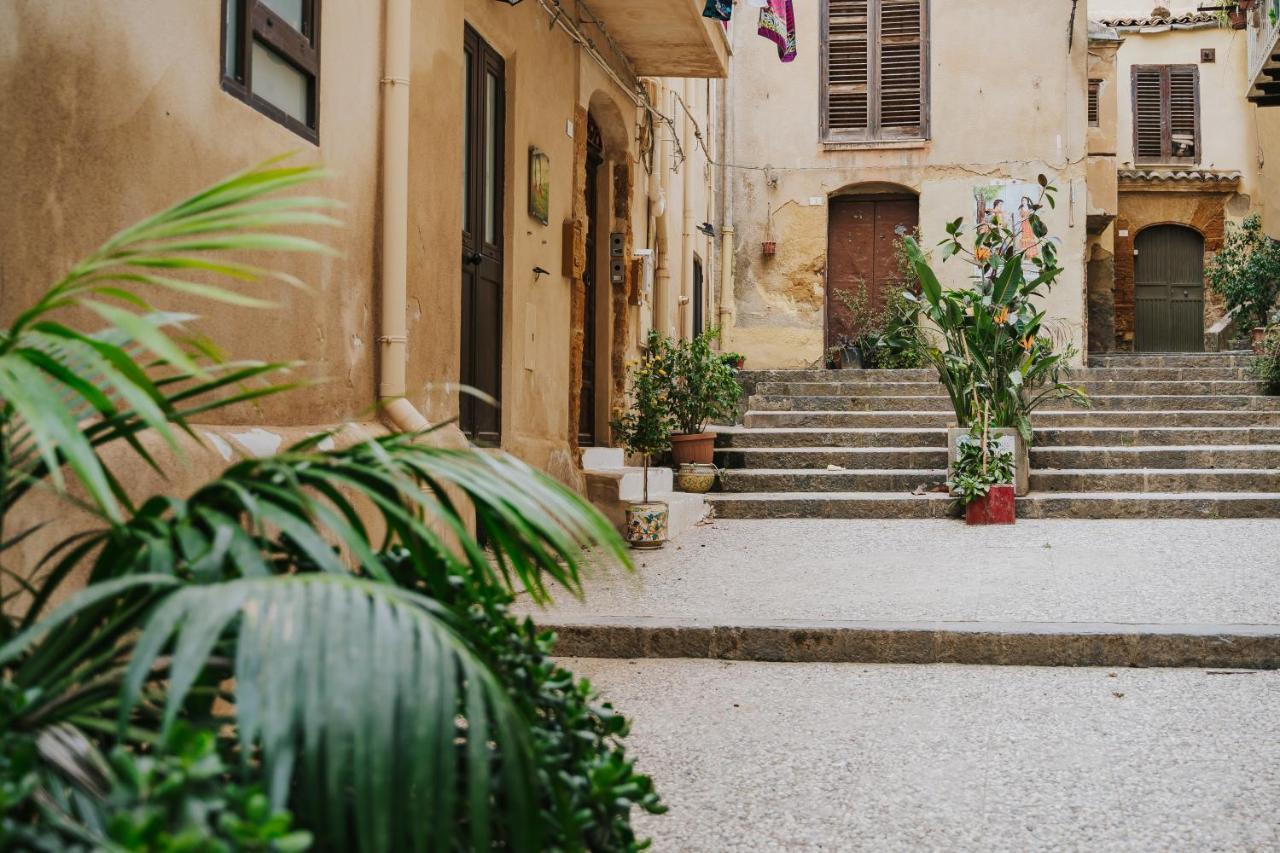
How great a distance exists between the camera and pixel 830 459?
32.3ft

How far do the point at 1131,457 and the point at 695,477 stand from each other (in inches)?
138

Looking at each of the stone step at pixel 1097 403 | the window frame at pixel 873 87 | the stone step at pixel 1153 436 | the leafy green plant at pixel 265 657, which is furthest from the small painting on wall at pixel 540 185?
the window frame at pixel 873 87

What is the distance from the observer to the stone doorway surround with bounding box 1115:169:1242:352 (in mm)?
21156

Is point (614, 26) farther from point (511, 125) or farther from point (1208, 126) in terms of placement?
point (1208, 126)

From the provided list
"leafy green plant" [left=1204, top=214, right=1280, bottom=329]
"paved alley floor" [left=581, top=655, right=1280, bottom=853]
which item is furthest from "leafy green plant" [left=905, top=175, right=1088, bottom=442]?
"leafy green plant" [left=1204, top=214, right=1280, bottom=329]

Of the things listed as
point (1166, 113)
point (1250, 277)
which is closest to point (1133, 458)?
point (1250, 277)

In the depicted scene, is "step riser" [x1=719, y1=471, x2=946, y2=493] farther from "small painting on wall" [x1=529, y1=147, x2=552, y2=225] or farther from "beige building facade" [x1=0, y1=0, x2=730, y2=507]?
"small painting on wall" [x1=529, y1=147, x2=552, y2=225]

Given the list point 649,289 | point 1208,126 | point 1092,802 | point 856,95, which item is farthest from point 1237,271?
point 1092,802

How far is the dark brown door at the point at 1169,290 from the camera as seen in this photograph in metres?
21.5

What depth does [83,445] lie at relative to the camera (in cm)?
121

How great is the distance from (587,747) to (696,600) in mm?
3651

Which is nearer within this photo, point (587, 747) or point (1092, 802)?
point (587, 747)

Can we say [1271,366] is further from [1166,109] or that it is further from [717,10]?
[1166,109]

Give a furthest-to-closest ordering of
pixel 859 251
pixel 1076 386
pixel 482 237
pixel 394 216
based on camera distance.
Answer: pixel 859 251 → pixel 1076 386 → pixel 482 237 → pixel 394 216
